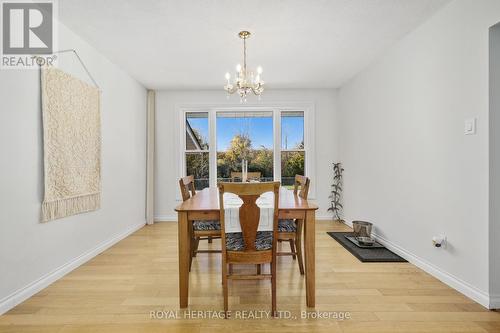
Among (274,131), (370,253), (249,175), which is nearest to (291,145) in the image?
(274,131)

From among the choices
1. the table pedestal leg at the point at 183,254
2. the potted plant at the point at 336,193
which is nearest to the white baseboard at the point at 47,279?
the table pedestal leg at the point at 183,254

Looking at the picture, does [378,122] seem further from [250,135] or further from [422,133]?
[250,135]

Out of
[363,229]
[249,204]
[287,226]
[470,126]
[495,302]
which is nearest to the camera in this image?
[249,204]

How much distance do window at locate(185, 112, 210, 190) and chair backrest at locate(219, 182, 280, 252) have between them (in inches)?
132

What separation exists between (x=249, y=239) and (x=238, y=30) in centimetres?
216

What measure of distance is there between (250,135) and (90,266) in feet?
11.0

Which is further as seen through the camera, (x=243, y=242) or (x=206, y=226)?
(x=206, y=226)

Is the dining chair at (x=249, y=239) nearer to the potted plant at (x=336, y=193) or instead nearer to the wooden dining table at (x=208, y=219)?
the wooden dining table at (x=208, y=219)

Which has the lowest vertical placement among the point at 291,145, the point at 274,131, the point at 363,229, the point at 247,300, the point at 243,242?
the point at 247,300

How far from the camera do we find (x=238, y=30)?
2.73m

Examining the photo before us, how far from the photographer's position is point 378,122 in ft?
11.5

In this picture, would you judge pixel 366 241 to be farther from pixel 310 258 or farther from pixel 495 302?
pixel 310 258

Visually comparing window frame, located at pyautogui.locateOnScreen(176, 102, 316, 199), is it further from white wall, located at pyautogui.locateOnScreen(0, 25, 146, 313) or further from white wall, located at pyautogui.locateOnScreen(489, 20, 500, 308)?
white wall, located at pyautogui.locateOnScreen(489, 20, 500, 308)

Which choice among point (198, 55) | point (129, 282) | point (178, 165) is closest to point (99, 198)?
point (129, 282)
